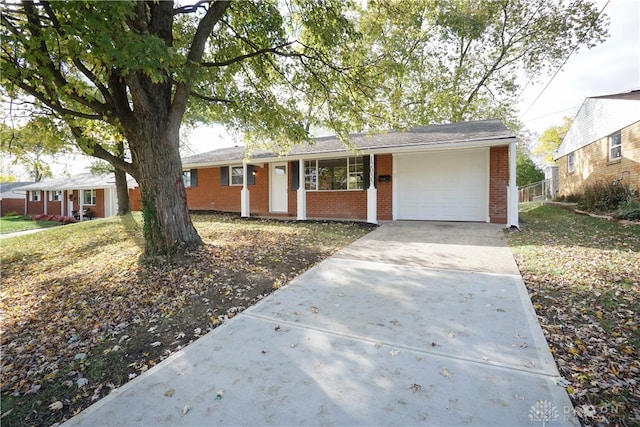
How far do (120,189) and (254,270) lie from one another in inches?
540

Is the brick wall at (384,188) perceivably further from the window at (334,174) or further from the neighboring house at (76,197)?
the neighboring house at (76,197)

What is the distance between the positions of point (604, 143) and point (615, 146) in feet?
3.07

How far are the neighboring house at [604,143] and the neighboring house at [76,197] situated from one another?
87.9 feet

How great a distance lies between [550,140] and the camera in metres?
34.9

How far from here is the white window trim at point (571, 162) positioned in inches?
641

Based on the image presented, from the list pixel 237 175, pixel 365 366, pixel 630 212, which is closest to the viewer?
pixel 365 366

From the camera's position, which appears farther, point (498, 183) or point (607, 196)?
point (607, 196)

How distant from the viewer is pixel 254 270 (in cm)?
535

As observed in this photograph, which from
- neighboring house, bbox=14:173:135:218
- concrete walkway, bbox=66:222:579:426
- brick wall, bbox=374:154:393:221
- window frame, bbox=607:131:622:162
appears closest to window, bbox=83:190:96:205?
neighboring house, bbox=14:173:135:218

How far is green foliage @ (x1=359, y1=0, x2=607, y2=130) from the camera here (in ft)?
52.2

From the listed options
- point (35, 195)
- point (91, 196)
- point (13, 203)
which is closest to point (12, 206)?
point (13, 203)

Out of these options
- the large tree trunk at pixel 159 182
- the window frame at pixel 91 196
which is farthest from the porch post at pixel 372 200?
the window frame at pixel 91 196

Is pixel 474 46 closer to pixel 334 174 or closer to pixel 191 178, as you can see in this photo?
pixel 334 174

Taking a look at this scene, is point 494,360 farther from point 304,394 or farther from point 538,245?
point 538,245
